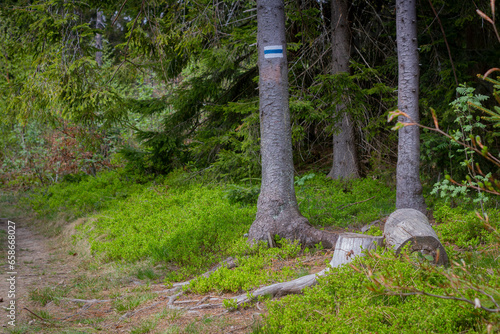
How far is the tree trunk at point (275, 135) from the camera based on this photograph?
615cm

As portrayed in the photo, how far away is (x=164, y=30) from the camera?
33.3ft

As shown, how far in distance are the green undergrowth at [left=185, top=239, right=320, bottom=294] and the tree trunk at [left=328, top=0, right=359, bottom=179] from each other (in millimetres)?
4504

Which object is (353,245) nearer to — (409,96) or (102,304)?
(409,96)

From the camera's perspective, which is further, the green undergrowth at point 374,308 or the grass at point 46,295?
the grass at point 46,295

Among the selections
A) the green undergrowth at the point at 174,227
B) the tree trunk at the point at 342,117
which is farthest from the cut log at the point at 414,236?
the tree trunk at the point at 342,117

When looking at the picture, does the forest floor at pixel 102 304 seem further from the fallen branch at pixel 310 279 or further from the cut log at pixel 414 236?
the cut log at pixel 414 236

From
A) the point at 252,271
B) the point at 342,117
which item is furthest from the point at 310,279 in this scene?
the point at 342,117

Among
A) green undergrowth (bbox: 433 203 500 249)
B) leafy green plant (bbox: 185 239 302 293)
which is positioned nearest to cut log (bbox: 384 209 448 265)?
green undergrowth (bbox: 433 203 500 249)

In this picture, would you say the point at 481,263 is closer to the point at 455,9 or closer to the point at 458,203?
the point at 458,203

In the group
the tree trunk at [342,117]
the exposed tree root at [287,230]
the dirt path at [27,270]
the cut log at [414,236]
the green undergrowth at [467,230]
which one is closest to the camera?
the cut log at [414,236]

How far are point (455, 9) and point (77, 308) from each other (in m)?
8.36

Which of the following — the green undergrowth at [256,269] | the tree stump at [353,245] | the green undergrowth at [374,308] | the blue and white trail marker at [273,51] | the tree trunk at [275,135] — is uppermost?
the blue and white trail marker at [273,51]

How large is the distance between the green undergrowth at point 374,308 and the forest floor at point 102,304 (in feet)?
1.54

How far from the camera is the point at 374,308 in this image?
3336 millimetres
